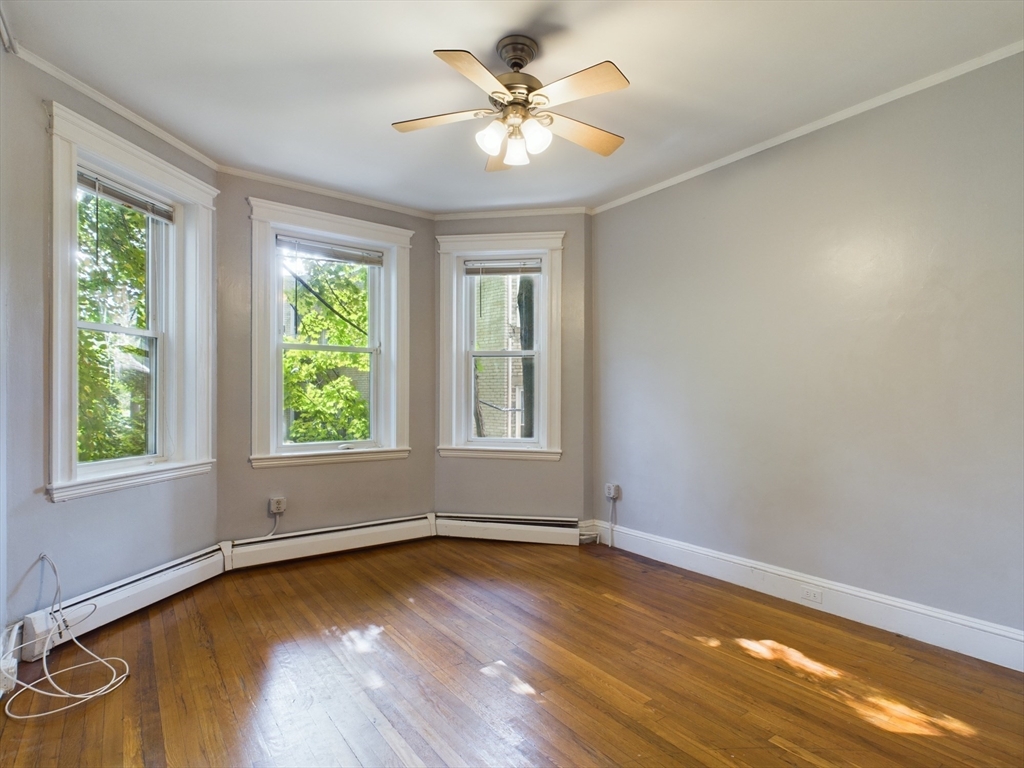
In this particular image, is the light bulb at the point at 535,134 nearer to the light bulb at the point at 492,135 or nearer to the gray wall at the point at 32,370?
the light bulb at the point at 492,135

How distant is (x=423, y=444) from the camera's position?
409 cm

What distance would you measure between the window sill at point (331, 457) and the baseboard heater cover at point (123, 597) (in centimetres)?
59

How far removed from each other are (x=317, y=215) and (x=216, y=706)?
2914 mm

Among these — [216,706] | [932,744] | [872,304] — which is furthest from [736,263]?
[216,706]

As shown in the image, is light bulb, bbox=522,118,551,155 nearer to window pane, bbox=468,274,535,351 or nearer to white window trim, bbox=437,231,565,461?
white window trim, bbox=437,231,565,461

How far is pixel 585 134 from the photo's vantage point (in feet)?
7.52

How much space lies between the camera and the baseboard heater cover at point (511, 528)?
3.89 m

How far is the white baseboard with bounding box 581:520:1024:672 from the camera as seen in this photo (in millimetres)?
2184

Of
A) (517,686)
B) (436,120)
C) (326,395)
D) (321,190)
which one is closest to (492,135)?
→ (436,120)

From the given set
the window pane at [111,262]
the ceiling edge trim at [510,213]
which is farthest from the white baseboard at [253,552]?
the ceiling edge trim at [510,213]

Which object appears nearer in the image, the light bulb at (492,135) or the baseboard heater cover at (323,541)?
the light bulb at (492,135)

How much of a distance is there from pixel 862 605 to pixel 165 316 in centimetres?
402

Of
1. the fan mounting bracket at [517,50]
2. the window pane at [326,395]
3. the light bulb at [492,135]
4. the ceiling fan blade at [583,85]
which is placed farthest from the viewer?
the window pane at [326,395]

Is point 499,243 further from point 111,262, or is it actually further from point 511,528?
point 111,262
